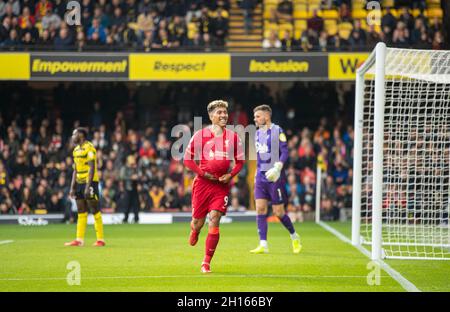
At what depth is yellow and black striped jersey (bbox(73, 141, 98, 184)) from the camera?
50.2 ft

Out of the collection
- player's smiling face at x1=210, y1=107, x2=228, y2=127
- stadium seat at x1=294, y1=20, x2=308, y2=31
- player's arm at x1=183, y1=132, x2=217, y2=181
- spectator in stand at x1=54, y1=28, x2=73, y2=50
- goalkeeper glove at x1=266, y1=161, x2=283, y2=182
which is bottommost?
goalkeeper glove at x1=266, y1=161, x2=283, y2=182

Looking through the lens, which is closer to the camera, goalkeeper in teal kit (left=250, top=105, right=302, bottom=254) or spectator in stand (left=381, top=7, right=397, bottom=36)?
goalkeeper in teal kit (left=250, top=105, right=302, bottom=254)

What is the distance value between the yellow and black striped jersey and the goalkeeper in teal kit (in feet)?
10.5

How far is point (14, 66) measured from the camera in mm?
24453

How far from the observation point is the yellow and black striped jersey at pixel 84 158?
1531 centimetres

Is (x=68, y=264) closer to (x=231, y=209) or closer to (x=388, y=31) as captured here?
(x=231, y=209)

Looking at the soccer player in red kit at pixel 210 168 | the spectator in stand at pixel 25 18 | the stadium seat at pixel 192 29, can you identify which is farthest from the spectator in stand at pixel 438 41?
the soccer player in red kit at pixel 210 168

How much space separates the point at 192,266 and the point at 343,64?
14414 mm

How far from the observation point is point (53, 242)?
16234 mm

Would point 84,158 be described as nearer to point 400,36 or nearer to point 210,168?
point 210,168

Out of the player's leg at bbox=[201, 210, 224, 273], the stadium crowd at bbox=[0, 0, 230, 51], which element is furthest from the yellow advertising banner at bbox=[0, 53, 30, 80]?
the player's leg at bbox=[201, 210, 224, 273]

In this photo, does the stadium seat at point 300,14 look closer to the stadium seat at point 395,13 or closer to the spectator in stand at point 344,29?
the spectator in stand at point 344,29

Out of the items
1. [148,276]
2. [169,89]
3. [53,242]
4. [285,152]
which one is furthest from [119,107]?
[148,276]

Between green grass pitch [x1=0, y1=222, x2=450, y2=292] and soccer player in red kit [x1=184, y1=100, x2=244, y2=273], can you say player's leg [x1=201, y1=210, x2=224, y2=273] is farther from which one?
green grass pitch [x1=0, y1=222, x2=450, y2=292]
